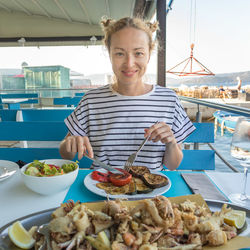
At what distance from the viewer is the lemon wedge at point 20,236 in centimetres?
50

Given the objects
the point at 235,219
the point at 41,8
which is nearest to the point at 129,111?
the point at 235,219

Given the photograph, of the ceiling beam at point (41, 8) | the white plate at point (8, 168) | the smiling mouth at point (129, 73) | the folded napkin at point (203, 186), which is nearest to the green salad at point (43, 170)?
the white plate at point (8, 168)

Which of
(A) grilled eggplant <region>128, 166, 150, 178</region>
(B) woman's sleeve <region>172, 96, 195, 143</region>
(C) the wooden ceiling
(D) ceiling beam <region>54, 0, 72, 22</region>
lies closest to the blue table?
(A) grilled eggplant <region>128, 166, 150, 178</region>

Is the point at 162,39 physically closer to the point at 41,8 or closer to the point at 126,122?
the point at 126,122

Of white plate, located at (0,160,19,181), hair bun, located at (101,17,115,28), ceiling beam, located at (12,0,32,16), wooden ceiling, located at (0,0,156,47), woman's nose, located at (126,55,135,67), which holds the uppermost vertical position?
ceiling beam, located at (12,0,32,16)

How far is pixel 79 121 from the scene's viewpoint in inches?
59.1

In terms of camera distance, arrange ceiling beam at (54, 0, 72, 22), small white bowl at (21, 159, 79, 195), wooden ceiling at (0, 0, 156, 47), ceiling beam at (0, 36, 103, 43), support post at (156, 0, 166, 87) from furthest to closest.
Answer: ceiling beam at (0, 36, 103, 43), wooden ceiling at (0, 0, 156, 47), ceiling beam at (54, 0, 72, 22), support post at (156, 0, 166, 87), small white bowl at (21, 159, 79, 195)

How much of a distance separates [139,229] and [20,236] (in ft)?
0.92

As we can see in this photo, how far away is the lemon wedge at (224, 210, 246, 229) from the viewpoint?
1.85ft

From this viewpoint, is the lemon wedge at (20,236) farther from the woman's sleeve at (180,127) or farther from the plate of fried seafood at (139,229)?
the woman's sleeve at (180,127)

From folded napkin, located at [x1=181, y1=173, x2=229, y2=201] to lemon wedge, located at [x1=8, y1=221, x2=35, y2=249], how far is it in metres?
0.58

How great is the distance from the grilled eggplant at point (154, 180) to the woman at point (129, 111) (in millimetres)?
385

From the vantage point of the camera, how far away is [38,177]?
2.52 feet

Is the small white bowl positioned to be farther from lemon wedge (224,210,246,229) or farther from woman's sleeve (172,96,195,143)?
woman's sleeve (172,96,195,143)
